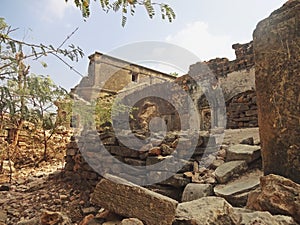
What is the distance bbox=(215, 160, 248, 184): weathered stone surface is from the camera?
2.26 meters

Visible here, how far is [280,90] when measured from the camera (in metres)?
1.57

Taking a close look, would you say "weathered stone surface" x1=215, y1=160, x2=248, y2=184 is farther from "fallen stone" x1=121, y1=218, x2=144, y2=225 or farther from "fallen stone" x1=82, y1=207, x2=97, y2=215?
"fallen stone" x1=82, y1=207, x2=97, y2=215

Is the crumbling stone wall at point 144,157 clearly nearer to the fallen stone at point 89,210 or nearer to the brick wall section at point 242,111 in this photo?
the fallen stone at point 89,210

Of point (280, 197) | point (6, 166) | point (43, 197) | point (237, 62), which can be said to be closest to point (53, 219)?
point (280, 197)

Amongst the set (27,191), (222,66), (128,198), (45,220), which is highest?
(222,66)

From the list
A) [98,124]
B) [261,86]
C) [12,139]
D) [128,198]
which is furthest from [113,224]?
[12,139]

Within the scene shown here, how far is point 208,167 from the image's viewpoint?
2777 millimetres

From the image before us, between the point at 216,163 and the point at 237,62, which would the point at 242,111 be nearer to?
the point at 237,62

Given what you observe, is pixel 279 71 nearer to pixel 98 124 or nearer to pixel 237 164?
pixel 237 164

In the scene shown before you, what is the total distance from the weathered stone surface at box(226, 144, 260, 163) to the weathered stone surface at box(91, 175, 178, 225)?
128 cm

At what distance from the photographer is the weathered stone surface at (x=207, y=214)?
129cm

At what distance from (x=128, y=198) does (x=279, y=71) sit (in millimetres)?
1298

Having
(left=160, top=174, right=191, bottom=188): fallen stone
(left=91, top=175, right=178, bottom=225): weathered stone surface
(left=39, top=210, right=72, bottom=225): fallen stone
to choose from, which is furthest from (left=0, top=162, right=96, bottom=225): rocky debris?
(left=91, top=175, right=178, bottom=225): weathered stone surface

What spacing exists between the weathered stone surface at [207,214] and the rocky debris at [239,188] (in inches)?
19.7
